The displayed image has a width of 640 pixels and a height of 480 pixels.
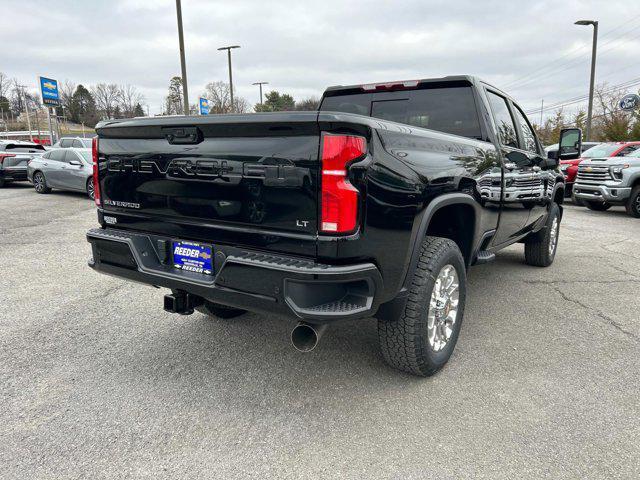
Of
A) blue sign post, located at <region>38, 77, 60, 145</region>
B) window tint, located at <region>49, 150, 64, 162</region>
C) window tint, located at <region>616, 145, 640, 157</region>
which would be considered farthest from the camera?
blue sign post, located at <region>38, 77, 60, 145</region>

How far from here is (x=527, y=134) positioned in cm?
502

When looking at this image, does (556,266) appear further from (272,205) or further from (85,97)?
(85,97)

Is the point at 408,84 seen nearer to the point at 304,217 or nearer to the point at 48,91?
the point at 304,217

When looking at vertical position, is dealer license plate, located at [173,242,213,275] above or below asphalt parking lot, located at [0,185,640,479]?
above

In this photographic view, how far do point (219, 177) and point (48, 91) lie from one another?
31970 millimetres

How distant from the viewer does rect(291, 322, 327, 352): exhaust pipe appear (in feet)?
7.75

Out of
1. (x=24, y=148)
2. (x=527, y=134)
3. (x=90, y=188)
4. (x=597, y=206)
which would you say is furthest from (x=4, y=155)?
(x=597, y=206)

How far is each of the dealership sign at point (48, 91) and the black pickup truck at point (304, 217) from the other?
30296mm

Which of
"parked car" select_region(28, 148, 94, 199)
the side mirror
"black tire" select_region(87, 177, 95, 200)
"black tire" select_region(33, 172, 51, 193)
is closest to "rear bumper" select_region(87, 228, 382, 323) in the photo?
the side mirror

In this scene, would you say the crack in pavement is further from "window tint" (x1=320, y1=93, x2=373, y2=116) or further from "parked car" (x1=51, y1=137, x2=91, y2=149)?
"parked car" (x1=51, y1=137, x2=91, y2=149)

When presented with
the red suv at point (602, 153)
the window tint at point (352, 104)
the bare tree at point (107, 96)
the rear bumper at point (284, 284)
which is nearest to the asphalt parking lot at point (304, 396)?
the rear bumper at point (284, 284)

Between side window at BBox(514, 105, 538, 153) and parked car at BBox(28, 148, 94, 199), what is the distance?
36.2ft

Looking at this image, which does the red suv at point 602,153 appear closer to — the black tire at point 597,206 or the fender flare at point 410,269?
the black tire at point 597,206

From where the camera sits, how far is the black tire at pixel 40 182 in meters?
14.1
